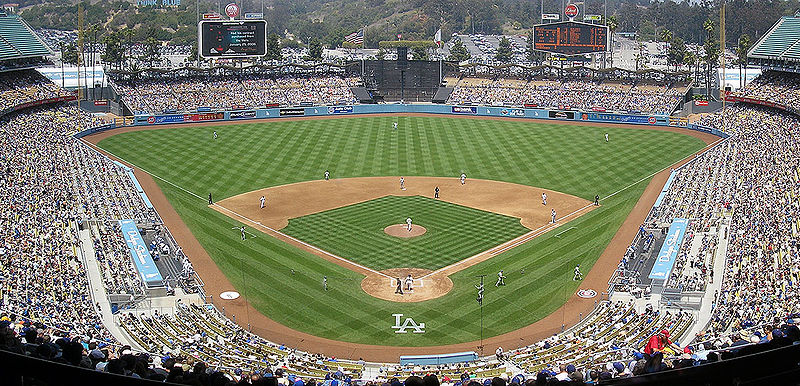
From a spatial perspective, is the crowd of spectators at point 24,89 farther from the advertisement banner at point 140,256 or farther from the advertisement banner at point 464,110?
the advertisement banner at point 464,110

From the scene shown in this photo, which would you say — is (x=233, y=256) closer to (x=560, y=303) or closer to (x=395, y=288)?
(x=395, y=288)

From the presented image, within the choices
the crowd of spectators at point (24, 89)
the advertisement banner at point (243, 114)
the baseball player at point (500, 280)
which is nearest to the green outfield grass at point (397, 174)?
the baseball player at point (500, 280)

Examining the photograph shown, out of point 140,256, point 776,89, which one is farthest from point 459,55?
point 140,256

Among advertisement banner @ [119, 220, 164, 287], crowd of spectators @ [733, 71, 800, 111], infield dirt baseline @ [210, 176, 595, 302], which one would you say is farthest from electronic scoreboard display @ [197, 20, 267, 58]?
crowd of spectators @ [733, 71, 800, 111]

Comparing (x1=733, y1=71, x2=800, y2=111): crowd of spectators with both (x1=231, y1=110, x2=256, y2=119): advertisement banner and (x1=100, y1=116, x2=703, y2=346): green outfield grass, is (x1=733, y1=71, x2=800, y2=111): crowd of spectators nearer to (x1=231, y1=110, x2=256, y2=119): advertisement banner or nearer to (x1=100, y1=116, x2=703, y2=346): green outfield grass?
(x1=100, y1=116, x2=703, y2=346): green outfield grass

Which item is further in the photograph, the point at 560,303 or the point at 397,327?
the point at 560,303

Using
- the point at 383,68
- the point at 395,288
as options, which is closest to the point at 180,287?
the point at 395,288
